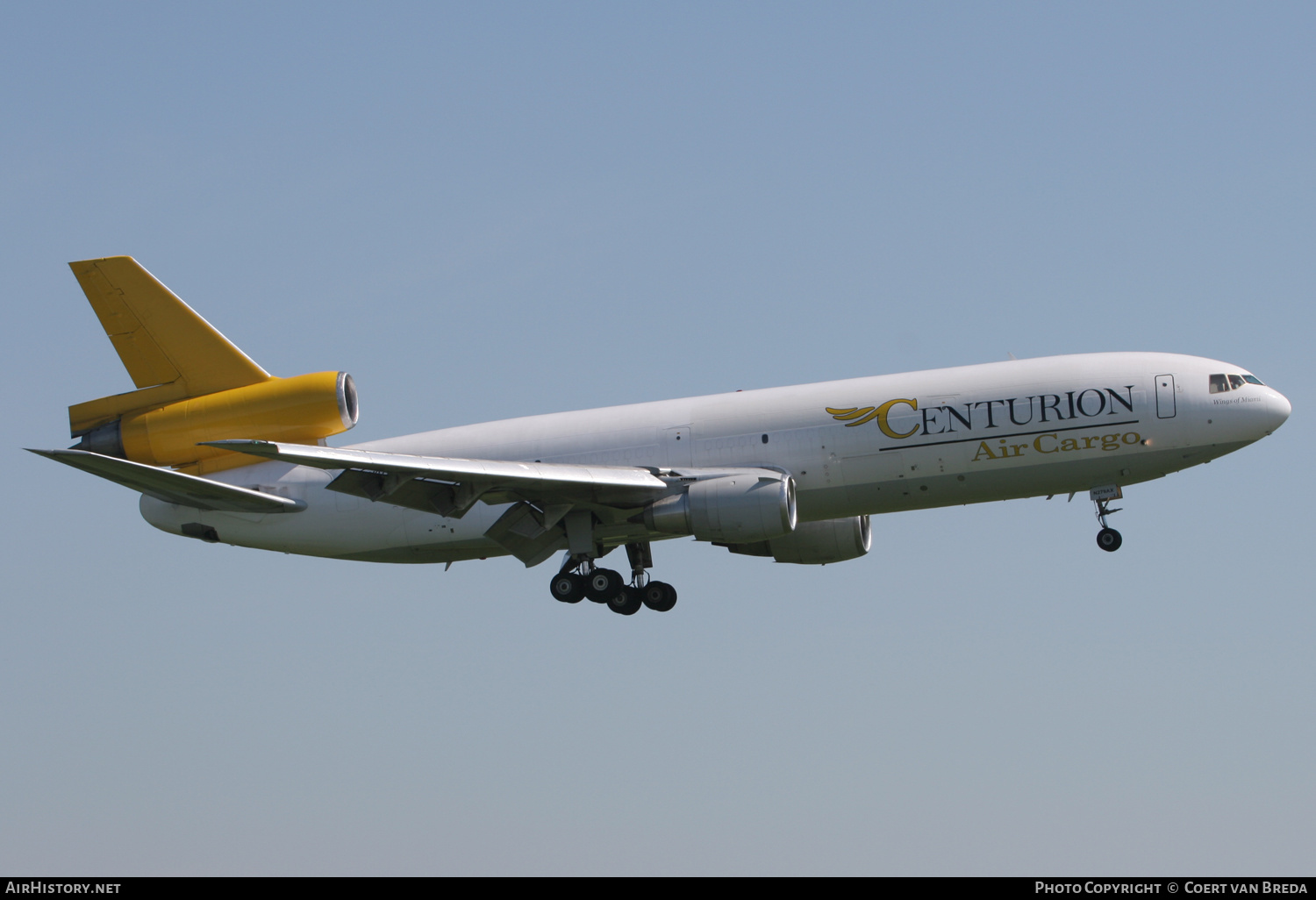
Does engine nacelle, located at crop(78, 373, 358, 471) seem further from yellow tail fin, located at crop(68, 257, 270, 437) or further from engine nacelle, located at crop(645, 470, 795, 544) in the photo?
engine nacelle, located at crop(645, 470, 795, 544)

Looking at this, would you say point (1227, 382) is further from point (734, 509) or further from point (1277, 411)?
point (734, 509)

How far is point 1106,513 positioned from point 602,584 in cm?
1364

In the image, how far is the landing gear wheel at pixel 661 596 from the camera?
44781 millimetres

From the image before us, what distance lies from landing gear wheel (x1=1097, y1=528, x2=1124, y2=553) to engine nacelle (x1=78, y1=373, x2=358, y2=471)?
69.0 ft

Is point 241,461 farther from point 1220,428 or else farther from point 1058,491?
point 1220,428

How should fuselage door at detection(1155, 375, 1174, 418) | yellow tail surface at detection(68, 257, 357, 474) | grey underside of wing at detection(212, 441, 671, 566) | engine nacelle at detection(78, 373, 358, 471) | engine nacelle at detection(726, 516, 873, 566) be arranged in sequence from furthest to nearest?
engine nacelle at detection(726, 516, 873, 566)
yellow tail surface at detection(68, 257, 357, 474)
engine nacelle at detection(78, 373, 358, 471)
fuselage door at detection(1155, 375, 1174, 418)
grey underside of wing at detection(212, 441, 671, 566)

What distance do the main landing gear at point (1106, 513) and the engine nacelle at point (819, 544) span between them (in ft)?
26.1

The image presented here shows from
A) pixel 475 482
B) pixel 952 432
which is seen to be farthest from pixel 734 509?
pixel 475 482

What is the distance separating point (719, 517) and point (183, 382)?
17.3 metres

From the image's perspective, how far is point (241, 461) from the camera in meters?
45.8

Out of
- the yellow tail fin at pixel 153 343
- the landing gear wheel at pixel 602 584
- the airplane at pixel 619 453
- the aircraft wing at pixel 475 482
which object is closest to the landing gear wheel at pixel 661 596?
the airplane at pixel 619 453

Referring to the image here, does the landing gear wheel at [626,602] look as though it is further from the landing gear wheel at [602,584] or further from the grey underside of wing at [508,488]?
the grey underside of wing at [508,488]

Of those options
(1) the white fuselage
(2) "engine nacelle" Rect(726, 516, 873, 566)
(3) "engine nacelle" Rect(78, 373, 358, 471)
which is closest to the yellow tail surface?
(3) "engine nacelle" Rect(78, 373, 358, 471)

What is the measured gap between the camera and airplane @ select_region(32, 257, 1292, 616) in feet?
131
